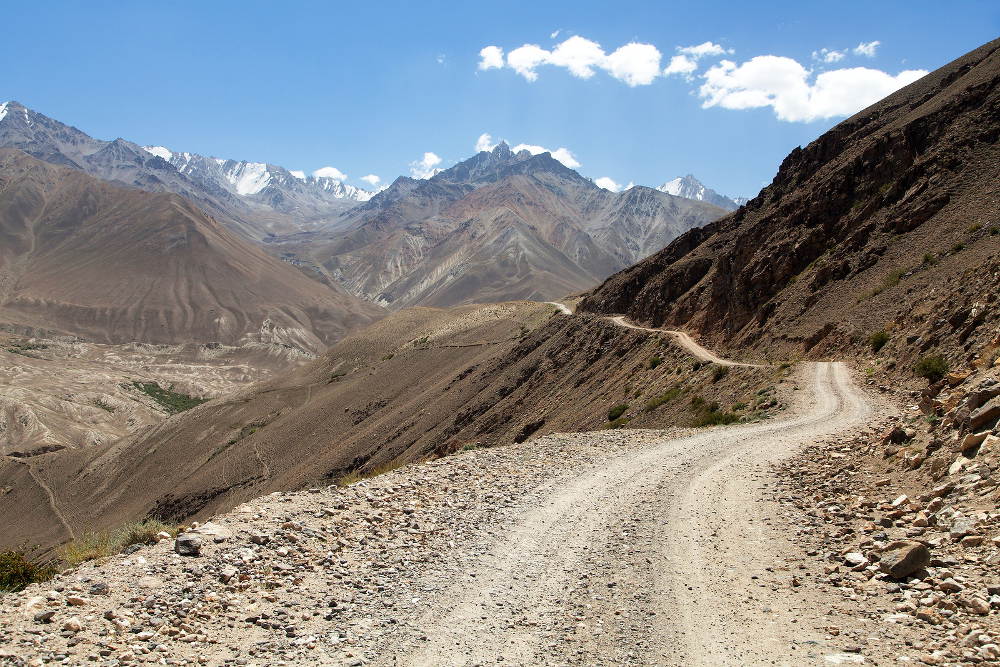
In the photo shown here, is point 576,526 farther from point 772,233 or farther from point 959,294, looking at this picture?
point 772,233

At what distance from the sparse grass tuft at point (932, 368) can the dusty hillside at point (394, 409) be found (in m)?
4.38

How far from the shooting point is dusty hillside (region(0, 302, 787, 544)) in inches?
1405

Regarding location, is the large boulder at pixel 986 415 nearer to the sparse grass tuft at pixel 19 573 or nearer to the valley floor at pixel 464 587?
the valley floor at pixel 464 587

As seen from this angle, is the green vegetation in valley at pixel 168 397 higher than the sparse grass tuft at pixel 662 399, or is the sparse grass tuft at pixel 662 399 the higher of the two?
the green vegetation in valley at pixel 168 397

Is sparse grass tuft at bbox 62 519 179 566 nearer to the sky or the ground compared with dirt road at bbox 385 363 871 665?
nearer to the sky

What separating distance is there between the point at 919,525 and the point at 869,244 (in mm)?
32450

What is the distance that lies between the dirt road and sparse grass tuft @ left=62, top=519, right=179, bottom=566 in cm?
491

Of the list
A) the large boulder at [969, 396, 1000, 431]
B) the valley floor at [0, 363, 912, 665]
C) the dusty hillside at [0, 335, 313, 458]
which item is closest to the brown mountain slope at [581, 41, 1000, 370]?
the large boulder at [969, 396, 1000, 431]

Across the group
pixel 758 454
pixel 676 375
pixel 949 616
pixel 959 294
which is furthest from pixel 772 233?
pixel 949 616

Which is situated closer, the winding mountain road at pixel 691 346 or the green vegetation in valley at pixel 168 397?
the winding mountain road at pixel 691 346

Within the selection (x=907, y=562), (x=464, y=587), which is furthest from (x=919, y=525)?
(x=464, y=587)

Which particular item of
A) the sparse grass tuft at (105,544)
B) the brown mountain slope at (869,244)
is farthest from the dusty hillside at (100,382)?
the sparse grass tuft at (105,544)

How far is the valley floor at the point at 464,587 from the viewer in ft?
22.2

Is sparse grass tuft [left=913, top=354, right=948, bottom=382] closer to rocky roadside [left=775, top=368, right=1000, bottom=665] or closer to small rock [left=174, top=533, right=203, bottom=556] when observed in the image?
rocky roadside [left=775, top=368, right=1000, bottom=665]
